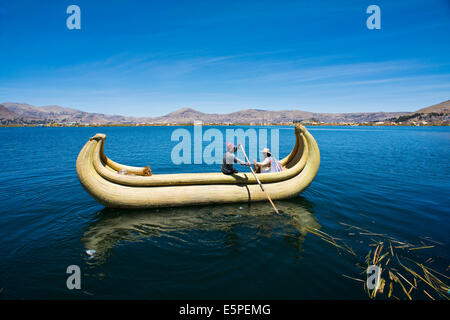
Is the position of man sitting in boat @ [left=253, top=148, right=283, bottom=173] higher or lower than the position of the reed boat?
higher

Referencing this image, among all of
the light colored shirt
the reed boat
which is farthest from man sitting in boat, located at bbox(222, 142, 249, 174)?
the light colored shirt

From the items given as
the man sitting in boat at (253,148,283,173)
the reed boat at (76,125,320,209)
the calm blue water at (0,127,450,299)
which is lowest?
the calm blue water at (0,127,450,299)

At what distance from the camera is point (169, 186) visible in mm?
7863

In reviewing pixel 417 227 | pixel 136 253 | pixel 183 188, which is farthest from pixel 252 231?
pixel 417 227

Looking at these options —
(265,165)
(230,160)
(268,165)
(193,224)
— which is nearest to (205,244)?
(193,224)

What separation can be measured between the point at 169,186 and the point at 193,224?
176 centimetres

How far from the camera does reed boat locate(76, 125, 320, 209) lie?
7297mm

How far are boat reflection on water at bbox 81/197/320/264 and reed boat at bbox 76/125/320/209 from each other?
0.40 m

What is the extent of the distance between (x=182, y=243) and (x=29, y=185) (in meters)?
11.5

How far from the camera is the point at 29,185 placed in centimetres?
1170

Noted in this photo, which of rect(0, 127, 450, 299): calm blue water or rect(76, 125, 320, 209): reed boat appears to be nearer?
rect(0, 127, 450, 299): calm blue water

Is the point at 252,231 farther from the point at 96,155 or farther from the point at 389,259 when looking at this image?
the point at 96,155

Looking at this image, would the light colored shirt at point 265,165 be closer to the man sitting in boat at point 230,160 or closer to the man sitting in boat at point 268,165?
the man sitting in boat at point 268,165

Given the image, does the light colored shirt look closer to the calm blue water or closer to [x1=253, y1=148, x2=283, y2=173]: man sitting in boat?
[x1=253, y1=148, x2=283, y2=173]: man sitting in boat
